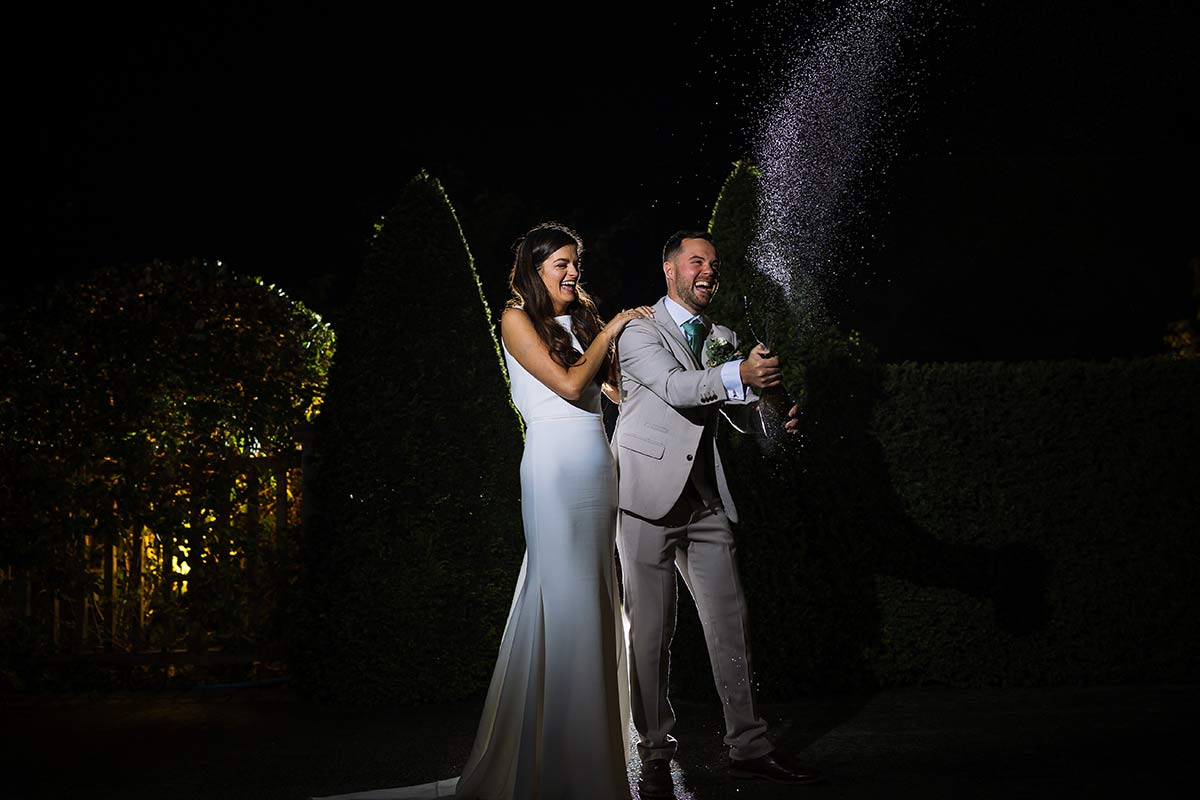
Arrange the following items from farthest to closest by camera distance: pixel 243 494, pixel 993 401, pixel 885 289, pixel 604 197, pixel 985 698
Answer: pixel 604 197 → pixel 885 289 → pixel 243 494 → pixel 993 401 → pixel 985 698

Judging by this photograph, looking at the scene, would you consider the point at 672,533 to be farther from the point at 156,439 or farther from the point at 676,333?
the point at 156,439

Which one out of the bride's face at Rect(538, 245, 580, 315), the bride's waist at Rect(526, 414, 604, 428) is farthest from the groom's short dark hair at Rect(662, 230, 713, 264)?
the bride's waist at Rect(526, 414, 604, 428)

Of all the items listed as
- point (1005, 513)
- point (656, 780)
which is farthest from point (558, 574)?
point (1005, 513)

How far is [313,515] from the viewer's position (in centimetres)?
797

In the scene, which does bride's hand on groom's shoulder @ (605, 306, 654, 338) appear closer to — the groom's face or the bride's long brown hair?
the bride's long brown hair

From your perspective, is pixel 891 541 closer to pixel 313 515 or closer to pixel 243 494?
pixel 313 515

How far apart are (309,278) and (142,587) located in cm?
1543

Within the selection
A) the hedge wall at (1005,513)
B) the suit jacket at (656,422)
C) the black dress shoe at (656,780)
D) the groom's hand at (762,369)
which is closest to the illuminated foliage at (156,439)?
the hedge wall at (1005,513)

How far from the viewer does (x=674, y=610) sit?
5.48 metres

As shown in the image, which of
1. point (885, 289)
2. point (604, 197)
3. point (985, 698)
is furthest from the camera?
point (604, 197)

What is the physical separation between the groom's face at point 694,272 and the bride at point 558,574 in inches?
18.3

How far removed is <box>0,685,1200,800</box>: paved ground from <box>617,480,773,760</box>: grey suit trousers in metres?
0.31

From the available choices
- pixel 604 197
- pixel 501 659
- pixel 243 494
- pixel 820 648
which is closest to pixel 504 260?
pixel 604 197

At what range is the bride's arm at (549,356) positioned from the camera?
483 cm
